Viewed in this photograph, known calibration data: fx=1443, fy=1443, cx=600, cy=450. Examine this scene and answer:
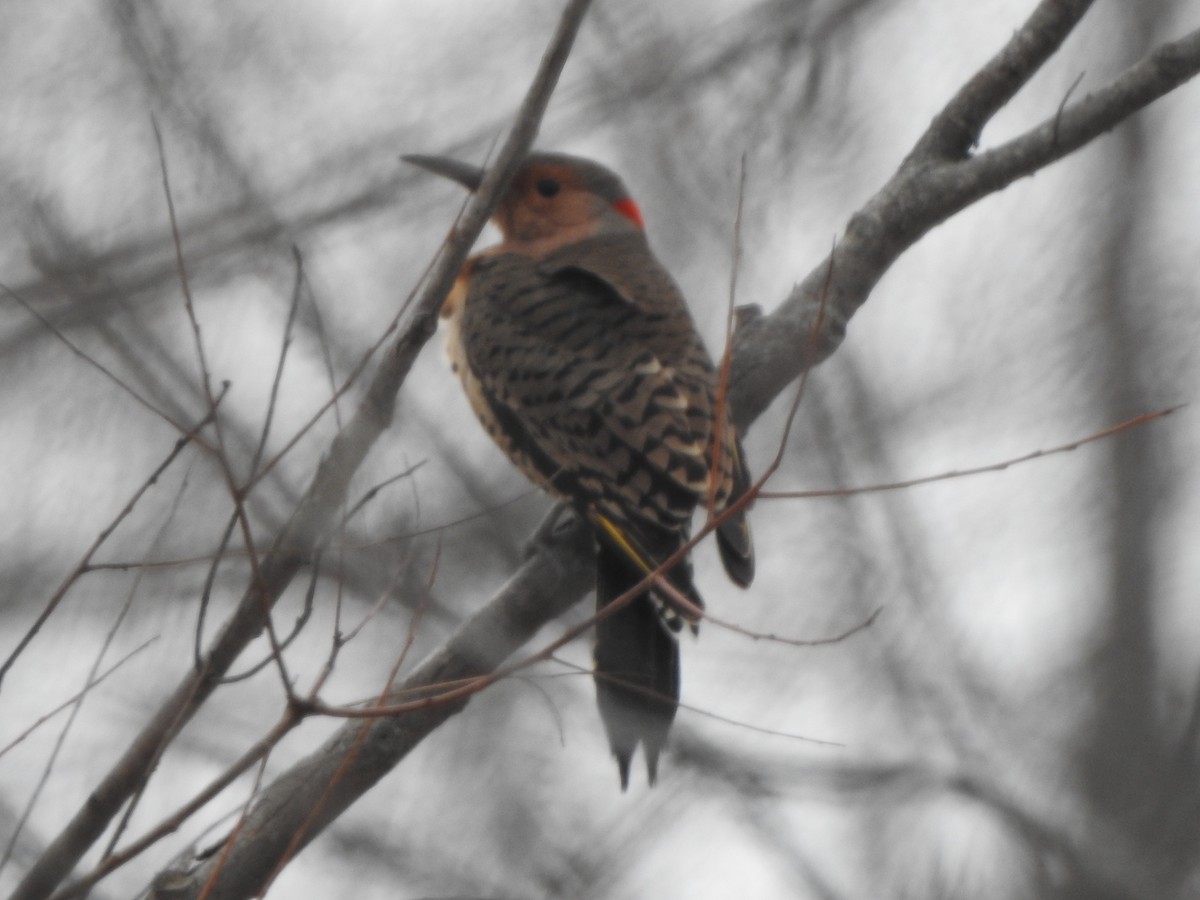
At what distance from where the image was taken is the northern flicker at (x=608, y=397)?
390 centimetres

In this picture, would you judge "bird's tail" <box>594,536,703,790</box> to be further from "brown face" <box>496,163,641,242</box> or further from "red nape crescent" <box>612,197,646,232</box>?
"red nape crescent" <box>612,197,646,232</box>

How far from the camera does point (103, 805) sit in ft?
9.37

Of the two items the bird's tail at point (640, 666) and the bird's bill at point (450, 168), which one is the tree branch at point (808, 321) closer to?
the bird's tail at point (640, 666)

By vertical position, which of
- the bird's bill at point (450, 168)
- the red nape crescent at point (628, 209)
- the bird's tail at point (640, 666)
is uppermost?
the bird's bill at point (450, 168)

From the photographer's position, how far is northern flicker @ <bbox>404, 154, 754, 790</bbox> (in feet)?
12.8

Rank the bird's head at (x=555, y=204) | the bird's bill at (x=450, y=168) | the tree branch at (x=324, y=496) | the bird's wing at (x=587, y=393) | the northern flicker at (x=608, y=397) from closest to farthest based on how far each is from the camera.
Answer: the tree branch at (x=324, y=496) → the northern flicker at (x=608, y=397) → the bird's wing at (x=587, y=393) → the bird's bill at (x=450, y=168) → the bird's head at (x=555, y=204)

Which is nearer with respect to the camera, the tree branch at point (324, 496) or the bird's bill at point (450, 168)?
the tree branch at point (324, 496)

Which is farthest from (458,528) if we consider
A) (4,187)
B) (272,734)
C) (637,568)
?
(272,734)

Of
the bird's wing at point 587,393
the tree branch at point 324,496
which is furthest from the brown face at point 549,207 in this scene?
the tree branch at point 324,496

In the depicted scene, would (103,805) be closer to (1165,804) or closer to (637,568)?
(637,568)

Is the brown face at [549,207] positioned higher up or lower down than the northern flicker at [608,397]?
higher up

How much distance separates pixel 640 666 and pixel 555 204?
2657mm

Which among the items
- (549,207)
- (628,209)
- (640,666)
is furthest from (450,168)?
(640,666)

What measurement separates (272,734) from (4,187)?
378 centimetres
